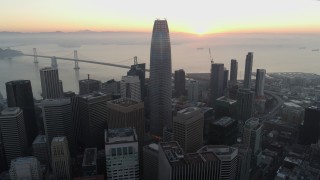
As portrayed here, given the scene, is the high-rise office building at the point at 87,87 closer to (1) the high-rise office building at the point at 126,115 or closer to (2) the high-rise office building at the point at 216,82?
(1) the high-rise office building at the point at 126,115

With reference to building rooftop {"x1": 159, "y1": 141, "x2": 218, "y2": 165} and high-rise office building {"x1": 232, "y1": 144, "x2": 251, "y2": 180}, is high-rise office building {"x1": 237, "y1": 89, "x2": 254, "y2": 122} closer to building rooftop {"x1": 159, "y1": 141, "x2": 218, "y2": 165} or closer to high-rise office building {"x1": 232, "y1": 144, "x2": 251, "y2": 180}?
high-rise office building {"x1": 232, "y1": 144, "x2": 251, "y2": 180}

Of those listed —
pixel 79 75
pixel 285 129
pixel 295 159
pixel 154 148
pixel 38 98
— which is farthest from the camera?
pixel 79 75

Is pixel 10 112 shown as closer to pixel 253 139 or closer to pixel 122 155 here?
pixel 122 155

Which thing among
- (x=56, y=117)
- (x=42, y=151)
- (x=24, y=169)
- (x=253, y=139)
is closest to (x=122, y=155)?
(x=24, y=169)

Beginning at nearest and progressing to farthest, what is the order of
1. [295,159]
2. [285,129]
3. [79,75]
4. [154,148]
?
1. [154,148]
2. [295,159]
3. [285,129]
4. [79,75]

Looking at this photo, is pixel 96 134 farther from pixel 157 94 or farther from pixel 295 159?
pixel 295 159

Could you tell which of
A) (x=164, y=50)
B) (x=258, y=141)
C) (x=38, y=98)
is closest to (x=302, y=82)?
(x=258, y=141)

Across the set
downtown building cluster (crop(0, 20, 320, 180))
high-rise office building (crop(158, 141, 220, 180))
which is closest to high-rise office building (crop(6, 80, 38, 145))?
downtown building cluster (crop(0, 20, 320, 180))
